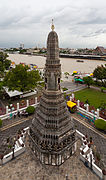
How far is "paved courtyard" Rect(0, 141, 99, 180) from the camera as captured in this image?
11375 mm

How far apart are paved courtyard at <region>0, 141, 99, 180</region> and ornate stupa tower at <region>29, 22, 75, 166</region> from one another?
0.68 meters

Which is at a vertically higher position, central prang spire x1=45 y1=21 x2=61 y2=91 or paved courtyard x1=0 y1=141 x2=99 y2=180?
central prang spire x1=45 y1=21 x2=61 y2=91

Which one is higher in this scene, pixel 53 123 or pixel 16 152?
pixel 53 123

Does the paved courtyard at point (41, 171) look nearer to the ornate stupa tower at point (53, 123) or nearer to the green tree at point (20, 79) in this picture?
the ornate stupa tower at point (53, 123)

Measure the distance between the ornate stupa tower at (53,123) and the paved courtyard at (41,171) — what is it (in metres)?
0.68

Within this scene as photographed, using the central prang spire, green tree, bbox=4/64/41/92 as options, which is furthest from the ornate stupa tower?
green tree, bbox=4/64/41/92

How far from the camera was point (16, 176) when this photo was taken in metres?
11.5

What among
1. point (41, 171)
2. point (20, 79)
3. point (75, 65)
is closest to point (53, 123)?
point (41, 171)

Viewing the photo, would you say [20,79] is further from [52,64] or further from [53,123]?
[53,123]

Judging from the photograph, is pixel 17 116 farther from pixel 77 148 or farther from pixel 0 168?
pixel 77 148

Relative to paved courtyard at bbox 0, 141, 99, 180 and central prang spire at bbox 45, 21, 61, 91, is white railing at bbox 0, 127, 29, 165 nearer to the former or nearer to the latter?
paved courtyard at bbox 0, 141, 99, 180

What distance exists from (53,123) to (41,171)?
510 cm

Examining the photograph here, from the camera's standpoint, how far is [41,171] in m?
11.9

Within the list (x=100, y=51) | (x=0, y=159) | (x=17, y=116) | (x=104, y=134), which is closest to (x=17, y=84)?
(x=17, y=116)
